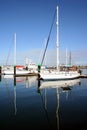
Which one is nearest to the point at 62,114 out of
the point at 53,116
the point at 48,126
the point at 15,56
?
the point at 53,116

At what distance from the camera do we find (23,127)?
11.9m

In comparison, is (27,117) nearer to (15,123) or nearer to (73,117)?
(15,123)

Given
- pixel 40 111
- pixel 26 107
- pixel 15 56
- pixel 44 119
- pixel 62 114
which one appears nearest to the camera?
pixel 44 119

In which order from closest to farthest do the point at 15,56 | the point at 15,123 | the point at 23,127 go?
the point at 23,127 → the point at 15,123 → the point at 15,56

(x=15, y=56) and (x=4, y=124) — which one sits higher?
(x=15, y=56)

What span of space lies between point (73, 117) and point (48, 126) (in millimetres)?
2616

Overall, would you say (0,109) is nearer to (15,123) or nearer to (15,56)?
(15,123)

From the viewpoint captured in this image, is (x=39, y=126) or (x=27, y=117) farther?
(x=27, y=117)

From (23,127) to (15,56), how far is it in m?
55.3

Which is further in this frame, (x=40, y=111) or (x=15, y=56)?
(x=15, y=56)

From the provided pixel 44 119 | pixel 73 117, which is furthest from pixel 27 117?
pixel 73 117

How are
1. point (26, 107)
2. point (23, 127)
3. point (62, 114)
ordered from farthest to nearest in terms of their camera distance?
point (26, 107) < point (62, 114) < point (23, 127)

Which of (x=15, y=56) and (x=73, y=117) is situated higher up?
(x=15, y=56)

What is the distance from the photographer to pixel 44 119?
1358 centimetres
